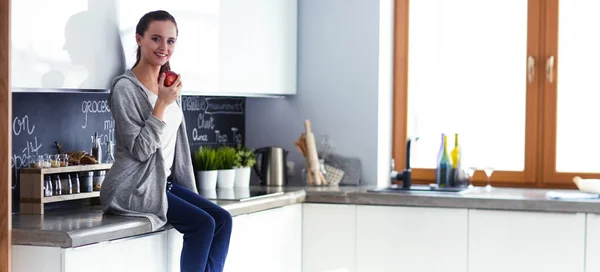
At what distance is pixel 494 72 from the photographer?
15.9 ft

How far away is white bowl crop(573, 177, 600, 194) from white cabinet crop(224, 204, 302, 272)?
127cm

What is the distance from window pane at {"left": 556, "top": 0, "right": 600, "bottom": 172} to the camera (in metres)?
4.70

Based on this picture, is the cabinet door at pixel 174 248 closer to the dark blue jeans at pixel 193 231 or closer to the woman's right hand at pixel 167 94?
the dark blue jeans at pixel 193 231

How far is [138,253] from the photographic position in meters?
3.12

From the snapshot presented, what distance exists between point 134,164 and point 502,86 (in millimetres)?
2294

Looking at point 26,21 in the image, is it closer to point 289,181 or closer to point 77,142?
point 77,142

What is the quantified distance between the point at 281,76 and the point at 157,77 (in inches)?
57.5

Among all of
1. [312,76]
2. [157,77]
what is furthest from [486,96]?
[157,77]

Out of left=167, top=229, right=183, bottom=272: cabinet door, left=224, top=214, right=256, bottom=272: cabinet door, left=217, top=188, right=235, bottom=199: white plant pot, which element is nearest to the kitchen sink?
left=217, top=188, right=235, bottom=199: white plant pot

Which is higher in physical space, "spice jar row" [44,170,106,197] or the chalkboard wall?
the chalkboard wall

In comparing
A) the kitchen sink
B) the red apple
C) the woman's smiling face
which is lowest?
the kitchen sink

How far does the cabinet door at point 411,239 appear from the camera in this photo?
4223 mm

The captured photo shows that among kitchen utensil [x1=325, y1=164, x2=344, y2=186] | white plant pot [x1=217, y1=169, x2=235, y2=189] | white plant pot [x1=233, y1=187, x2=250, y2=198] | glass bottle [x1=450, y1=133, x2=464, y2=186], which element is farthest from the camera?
kitchen utensil [x1=325, y1=164, x2=344, y2=186]

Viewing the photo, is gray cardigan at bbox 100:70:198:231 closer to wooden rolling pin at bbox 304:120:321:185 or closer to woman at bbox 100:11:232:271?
woman at bbox 100:11:232:271
